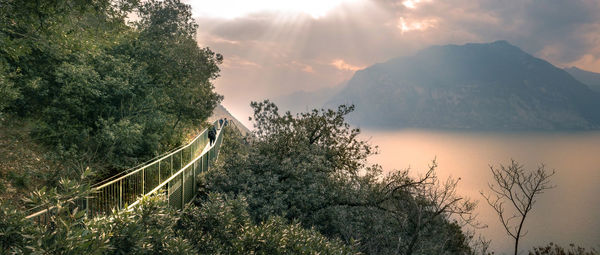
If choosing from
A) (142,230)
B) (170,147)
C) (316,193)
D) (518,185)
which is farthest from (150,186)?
(518,185)

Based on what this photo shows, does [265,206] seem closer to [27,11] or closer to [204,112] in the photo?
[27,11]

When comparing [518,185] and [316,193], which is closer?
[316,193]

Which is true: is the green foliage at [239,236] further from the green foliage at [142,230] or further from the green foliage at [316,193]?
the green foliage at [316,193]

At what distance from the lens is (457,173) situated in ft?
263

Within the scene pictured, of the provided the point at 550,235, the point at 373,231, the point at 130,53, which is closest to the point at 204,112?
the point at 130,53

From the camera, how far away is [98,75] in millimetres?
15039

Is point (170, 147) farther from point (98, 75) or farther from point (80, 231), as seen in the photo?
point (80, 231)

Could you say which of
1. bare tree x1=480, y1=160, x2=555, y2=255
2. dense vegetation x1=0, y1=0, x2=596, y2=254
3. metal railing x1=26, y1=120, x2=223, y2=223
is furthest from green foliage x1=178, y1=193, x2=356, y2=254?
bare tree x1=480, y1=160, x2=555, y2=255

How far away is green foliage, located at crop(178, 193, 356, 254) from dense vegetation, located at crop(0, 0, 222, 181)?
657cm

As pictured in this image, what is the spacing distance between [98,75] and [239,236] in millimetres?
13082

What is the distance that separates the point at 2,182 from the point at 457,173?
279ft

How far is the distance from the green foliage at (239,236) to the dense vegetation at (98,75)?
657 centimetres

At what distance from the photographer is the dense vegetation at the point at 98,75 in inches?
441

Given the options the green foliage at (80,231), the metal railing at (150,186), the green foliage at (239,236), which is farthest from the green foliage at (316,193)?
the green foliage at (80,231)
